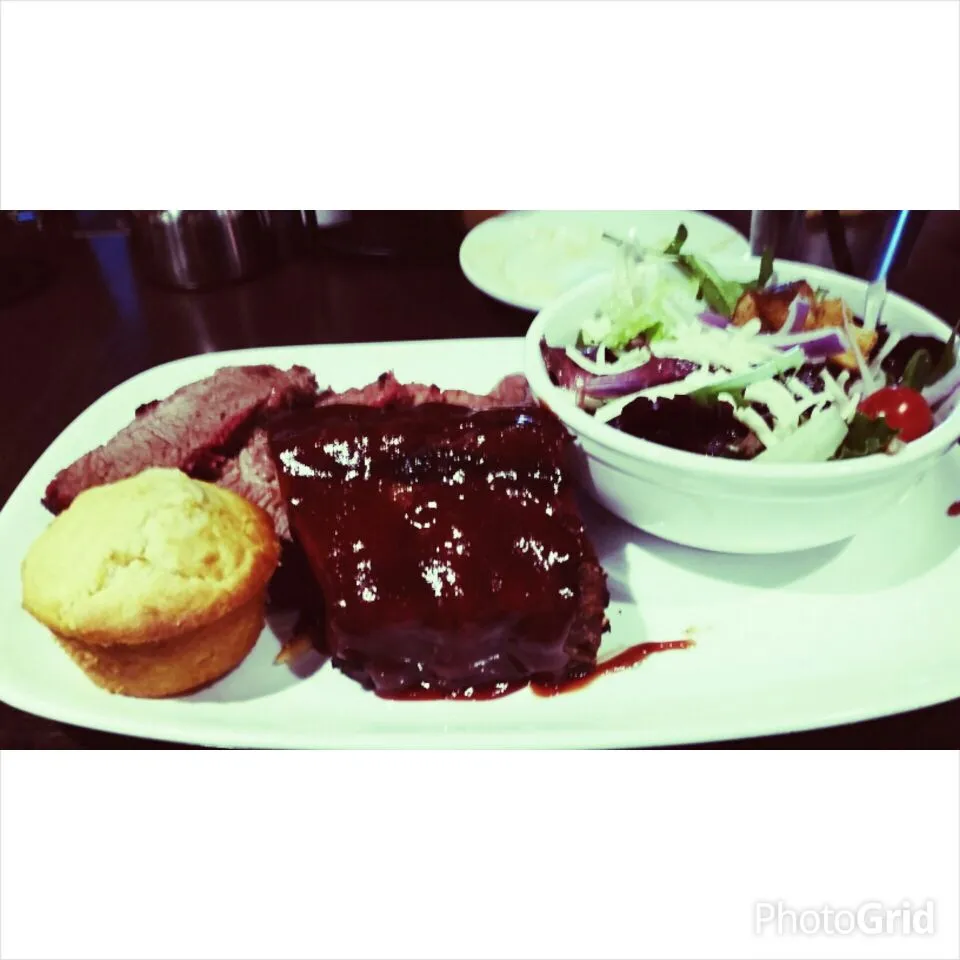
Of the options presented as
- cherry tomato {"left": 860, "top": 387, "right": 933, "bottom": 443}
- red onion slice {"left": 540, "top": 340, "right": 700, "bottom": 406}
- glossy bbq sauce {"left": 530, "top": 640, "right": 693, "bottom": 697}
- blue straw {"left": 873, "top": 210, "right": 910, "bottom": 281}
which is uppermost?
red onion slice {"left": 540, "top": 340, "right": 700, "bottom": 406}

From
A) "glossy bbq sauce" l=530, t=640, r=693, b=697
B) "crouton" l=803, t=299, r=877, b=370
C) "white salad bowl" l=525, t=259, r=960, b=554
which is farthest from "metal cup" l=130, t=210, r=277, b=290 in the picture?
"glossy bbq sauce" l=530, t=640, r=693, b=697

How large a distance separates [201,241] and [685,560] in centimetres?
300

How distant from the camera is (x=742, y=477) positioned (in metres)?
1.71

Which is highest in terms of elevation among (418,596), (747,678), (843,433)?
(843,433)

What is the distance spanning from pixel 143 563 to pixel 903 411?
1858mm

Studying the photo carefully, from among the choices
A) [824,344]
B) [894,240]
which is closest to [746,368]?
[824,344]

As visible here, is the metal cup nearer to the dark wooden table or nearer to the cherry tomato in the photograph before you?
the dark wooden table

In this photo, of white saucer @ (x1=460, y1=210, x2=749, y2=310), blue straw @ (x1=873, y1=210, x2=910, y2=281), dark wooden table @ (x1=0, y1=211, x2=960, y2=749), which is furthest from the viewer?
blue straw @ (x1=873, y1=210, x2=910, y2=281)

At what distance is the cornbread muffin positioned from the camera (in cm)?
165

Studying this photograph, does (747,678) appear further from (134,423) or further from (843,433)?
(134,423)

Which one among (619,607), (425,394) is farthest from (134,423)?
(619,607)

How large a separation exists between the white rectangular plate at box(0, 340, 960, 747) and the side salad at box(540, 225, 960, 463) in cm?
40

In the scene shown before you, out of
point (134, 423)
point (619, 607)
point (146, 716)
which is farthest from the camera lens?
point (134, 423)

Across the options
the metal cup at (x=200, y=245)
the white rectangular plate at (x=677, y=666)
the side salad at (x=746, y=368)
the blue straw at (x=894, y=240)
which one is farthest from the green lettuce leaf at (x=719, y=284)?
the metal cup at (x=200, y=245)
